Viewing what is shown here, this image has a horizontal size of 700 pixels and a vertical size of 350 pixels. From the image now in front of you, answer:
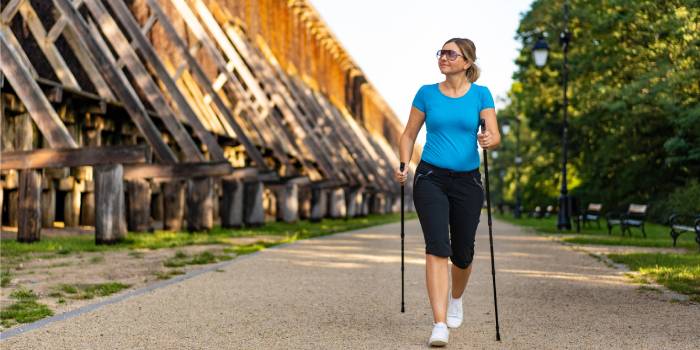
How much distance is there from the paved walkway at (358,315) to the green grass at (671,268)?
0.36m

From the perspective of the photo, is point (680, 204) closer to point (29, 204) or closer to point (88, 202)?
point (88, 202)

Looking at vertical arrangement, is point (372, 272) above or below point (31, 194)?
below

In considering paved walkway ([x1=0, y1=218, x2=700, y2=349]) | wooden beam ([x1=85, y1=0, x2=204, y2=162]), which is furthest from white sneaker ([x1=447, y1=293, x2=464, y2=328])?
wooden beam ([x1=85, y1=0, x2=204, y2=162])

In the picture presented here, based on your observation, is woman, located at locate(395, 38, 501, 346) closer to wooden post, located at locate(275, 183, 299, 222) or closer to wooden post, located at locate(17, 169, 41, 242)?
wooden post, located at locate(17, 169, 41, 242)

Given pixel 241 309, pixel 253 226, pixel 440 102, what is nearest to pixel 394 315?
pixel 241 309

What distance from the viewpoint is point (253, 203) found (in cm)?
2088

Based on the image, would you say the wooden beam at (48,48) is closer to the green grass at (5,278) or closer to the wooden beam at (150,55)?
the wooden beam at (150,55)

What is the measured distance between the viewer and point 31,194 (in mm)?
12750

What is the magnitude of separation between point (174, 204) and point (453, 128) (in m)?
12.7

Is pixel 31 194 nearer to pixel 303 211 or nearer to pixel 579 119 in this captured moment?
pixel 303 211

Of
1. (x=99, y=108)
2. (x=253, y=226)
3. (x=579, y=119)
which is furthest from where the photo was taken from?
(x=579, y=119)

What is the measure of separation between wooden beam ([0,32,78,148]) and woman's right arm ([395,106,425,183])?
8220 mm

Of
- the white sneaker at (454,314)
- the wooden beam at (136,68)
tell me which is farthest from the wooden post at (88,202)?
the white sneaker at (454,314)

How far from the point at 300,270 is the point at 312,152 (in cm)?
1767
